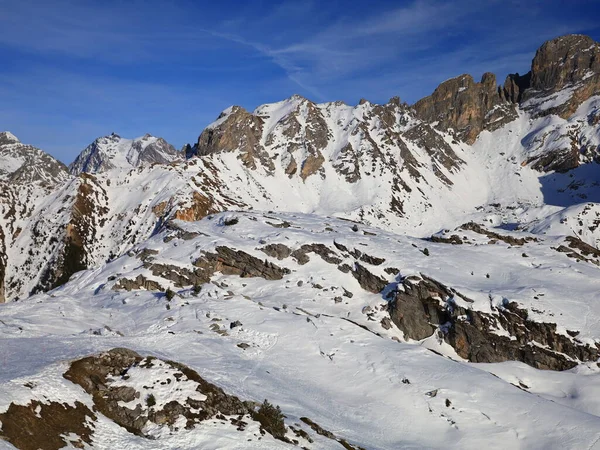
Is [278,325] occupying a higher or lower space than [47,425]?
higher

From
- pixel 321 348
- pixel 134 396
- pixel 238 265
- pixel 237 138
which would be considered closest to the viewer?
pixel 134 396

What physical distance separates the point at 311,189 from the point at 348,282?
3810 inches

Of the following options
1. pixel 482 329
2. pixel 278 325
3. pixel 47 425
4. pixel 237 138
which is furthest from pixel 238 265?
pixel 237 138

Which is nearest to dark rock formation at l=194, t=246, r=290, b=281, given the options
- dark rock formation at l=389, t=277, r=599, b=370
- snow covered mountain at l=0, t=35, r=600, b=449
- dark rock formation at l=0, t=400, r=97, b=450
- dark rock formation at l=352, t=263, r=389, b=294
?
snow covered mountain at l=0, t=35, r=600, b=449

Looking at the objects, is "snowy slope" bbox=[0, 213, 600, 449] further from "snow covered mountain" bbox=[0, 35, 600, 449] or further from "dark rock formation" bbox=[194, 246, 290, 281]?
"dark rock formation" bbox=[194, 246, 290, 281]

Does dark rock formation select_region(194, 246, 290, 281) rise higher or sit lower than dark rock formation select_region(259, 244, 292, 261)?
lower

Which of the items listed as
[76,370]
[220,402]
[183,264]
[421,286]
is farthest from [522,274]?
[76,370]

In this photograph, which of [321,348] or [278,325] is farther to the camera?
[278,325]

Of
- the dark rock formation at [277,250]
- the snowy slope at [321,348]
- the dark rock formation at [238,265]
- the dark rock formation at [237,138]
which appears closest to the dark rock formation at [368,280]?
the snowy slope at [321,348]

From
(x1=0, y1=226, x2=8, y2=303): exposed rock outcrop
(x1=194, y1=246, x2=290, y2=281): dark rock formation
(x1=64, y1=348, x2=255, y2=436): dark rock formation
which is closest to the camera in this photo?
(x1=64, y1=348, x2=255, y2=436): dark rock formation

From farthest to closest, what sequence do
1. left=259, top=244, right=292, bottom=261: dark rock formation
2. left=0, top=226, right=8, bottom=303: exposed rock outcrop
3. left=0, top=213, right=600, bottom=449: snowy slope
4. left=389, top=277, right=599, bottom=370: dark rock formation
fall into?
1. left=0, top=226, right=8, bottom=303: exposed rock outcrop
2. left=259, top=244, right=292, bottom=261: dark rock formation
3. left=389, top=277, right=599, bottom=370: dark rock formation
4. left=0, top=213, right=600, bottom=449: snowy slope

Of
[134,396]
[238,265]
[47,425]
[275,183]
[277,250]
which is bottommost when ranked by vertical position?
[47,425]

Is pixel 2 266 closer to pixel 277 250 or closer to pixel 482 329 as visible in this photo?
pixel 277 250

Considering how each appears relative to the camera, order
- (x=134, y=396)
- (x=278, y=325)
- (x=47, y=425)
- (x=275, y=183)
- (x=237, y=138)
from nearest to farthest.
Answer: (x=47, y=425), (x=134, y=396), (x=278, y=325), (x=275, y=183), (x=237, y=138)
